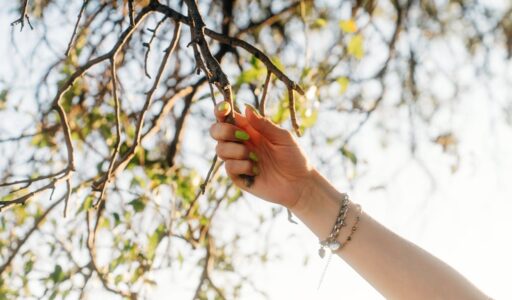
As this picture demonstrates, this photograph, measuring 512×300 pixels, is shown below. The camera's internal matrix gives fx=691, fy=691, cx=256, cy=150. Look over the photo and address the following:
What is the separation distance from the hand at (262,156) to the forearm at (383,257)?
0.05 metres

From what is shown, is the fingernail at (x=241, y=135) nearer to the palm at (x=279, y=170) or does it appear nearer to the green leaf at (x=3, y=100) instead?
the palm at (x=279, y=170)

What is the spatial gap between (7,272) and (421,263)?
74.2 inches

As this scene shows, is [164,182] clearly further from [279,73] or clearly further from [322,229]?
[279,73]

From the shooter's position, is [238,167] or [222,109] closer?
[222,109]

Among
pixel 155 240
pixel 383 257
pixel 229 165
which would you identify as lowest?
pixel 229 165

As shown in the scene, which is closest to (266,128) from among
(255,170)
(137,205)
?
(255,170)

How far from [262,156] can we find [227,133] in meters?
0.23

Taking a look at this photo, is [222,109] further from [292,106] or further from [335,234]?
[335,234]

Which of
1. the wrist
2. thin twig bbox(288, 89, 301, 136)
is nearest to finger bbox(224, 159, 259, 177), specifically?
thin twig bbox(288, 89, 301, 136)

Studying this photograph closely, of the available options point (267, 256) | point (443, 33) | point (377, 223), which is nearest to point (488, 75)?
point (443, 33)

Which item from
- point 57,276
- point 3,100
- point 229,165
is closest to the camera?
point 229,165

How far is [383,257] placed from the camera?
138 cm

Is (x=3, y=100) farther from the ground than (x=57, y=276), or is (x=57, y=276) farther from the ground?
(x=3, y=100)

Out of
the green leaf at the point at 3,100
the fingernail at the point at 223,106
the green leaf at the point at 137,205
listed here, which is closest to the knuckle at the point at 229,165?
the fingernail at the point at 223,106
